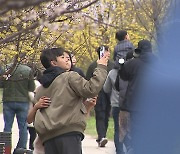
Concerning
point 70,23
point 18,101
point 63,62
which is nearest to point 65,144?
point 63,62

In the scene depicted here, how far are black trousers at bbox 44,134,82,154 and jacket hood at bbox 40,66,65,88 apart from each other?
55 cm

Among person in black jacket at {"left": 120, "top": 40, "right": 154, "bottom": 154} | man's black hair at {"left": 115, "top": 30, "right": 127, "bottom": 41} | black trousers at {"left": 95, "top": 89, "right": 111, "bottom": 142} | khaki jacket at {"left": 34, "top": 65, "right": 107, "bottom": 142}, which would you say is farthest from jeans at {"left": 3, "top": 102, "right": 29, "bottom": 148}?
khaki jacket at {"left": 34, "top": 65, "right": 107, "bottom": 142}

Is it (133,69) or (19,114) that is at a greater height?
(133,69)

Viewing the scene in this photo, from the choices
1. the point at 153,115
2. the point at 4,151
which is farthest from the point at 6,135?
the point at 153,115

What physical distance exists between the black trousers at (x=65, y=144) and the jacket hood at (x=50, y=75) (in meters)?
0.55

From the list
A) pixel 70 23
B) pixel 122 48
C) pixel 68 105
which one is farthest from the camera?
pixel 122 48

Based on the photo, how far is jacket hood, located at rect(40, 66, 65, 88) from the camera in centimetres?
647

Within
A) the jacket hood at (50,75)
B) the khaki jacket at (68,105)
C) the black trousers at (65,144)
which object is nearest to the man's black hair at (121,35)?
the jacket hood at (50,75)

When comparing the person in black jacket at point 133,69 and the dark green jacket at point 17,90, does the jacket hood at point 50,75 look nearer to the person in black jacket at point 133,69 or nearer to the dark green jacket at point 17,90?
the person in black jacket at point 133,69

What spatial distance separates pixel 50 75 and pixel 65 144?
71cm

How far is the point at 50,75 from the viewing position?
6504mm

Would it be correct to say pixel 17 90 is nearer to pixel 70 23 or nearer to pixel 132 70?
pixel 132 70

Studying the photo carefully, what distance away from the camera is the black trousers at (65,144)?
20.5 feet

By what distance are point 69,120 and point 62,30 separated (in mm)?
1881
